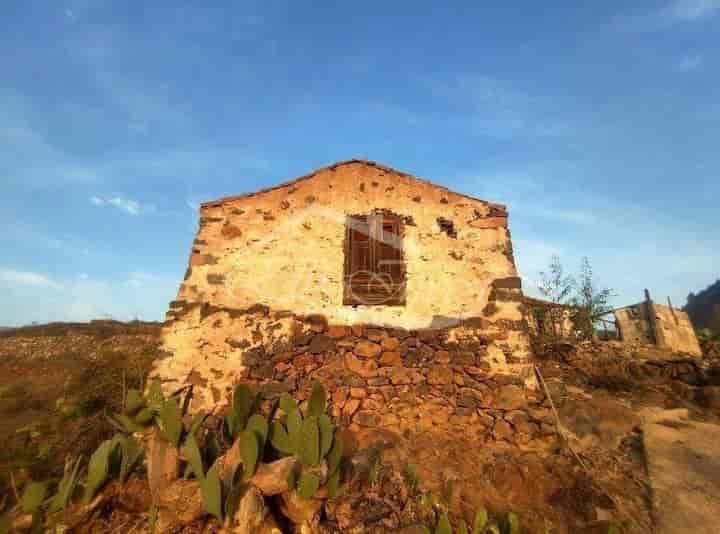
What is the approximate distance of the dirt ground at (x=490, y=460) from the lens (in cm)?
329

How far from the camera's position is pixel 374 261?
554 centimetres

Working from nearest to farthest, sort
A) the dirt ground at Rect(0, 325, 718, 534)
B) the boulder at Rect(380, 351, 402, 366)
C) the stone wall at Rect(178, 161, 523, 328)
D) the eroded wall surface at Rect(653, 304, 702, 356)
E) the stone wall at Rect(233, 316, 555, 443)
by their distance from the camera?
1. the dirt ground at Rect(0, 325, 718, 534)
2. the stone wall at Rect(233, 316, 555, 443)
3. the boulder at Rect(380, 351, 402, 366)
4. the stone wall at Rect(178, 161, 523, 328)
5. the eroded wall surface at Rect(653, 304, 702, 356)

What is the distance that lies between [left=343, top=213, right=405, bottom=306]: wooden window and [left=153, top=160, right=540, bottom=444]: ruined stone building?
0.05 ft

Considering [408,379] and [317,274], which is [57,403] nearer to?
[317,274]

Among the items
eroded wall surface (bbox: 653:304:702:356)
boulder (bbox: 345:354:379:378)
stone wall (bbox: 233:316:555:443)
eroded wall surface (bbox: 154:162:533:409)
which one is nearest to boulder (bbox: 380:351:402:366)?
stone wall (bbox: 233:316:555:443)

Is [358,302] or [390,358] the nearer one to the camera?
[390,358]

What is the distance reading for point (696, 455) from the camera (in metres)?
4.45

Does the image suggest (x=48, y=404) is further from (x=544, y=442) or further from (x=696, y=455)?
(x=696, y=455)

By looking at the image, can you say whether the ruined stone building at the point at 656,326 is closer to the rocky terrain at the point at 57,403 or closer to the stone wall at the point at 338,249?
the stone wall at the point at 338,249

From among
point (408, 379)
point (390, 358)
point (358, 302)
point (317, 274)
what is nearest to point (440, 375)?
point (408, 379)

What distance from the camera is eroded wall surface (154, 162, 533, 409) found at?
5023 millimetres

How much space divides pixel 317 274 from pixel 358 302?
72cm

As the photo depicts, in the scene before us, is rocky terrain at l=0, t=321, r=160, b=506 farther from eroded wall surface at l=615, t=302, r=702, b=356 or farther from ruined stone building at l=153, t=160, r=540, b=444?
eroded wall surface at l=615, t=302, r=702, b=356

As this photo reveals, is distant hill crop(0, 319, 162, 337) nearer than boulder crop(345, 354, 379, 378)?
No
